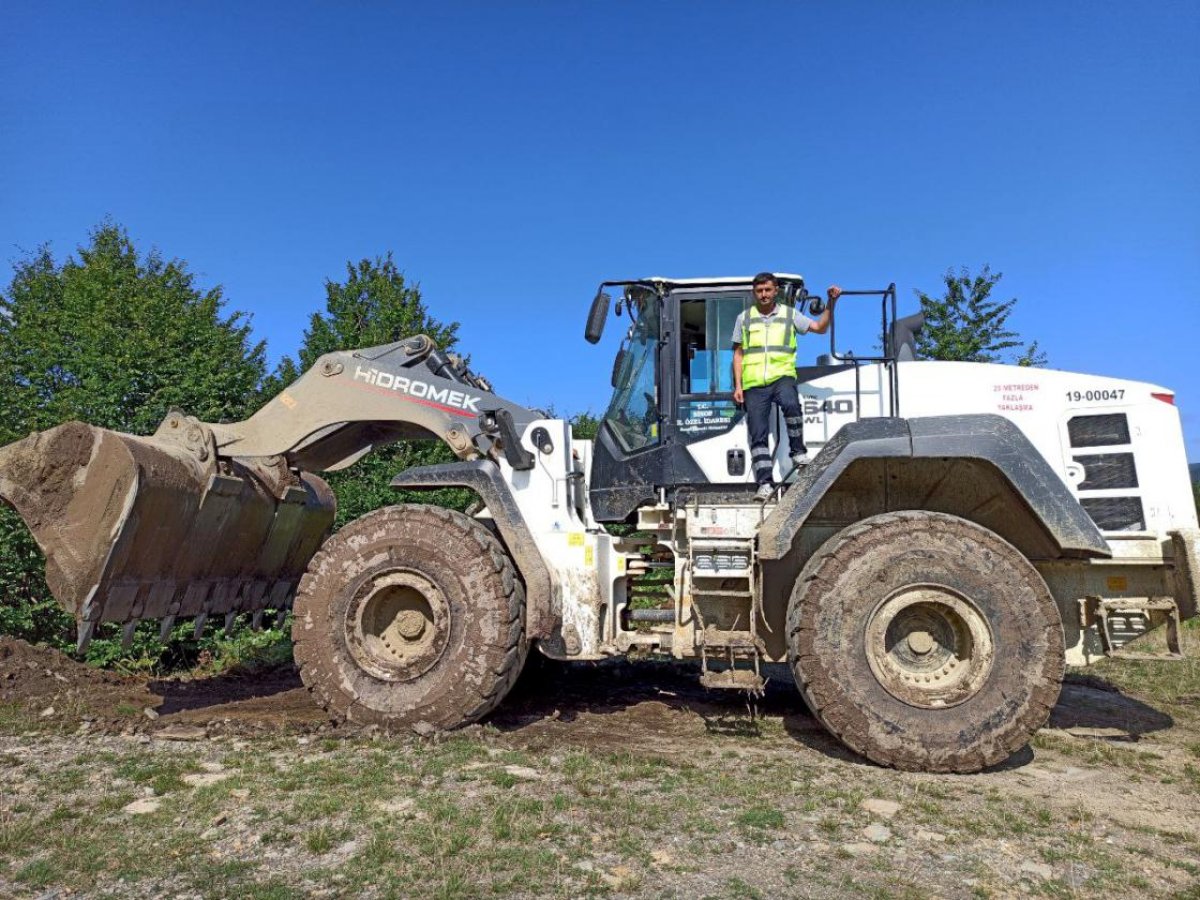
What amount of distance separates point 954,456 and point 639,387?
2.32 m

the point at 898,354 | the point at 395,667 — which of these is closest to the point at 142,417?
the point at 395,667

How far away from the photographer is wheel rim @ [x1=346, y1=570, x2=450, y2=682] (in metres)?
5.77

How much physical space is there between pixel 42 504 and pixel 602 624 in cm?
402

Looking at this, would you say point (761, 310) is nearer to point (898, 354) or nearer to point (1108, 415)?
point (898, 354)

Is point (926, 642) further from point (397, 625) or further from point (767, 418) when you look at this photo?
point (397, 625)

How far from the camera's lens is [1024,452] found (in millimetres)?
5156

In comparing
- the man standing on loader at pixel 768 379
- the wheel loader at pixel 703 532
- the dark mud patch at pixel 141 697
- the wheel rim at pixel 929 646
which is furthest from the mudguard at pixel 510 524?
the wheel rim at pixel 929 646

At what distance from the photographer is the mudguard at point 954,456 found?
5.07 metres

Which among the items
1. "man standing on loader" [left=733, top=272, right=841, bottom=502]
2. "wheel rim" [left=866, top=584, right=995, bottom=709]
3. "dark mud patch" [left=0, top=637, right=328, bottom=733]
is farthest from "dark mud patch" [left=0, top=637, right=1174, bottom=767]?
"man standing on loader" [left=733, top=272, right=841, bottom=502]

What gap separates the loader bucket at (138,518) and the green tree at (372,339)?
5.22m

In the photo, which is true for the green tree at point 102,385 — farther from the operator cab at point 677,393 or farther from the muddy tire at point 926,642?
the muddy tire at point 926,642

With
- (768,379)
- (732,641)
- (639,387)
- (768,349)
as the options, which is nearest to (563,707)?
(732,641)

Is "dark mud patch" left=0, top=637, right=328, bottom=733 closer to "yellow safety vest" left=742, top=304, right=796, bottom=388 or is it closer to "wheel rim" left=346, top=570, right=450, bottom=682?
"wheel rim" left=346, top=570, right=450, bottom=682

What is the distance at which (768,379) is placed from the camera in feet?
19.2
